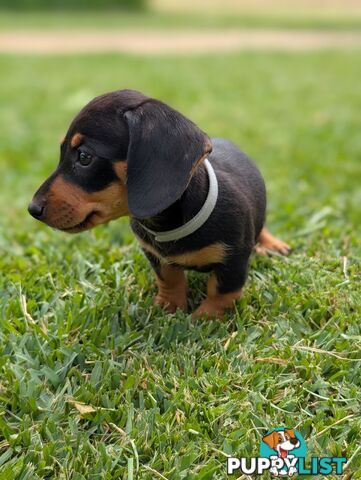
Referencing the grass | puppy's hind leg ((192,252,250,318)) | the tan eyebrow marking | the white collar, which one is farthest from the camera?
the grass

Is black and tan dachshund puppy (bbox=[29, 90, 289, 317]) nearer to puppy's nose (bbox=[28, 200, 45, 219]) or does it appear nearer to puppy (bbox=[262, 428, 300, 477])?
puppy's nose (bbox=[28, 200, 45, 219])

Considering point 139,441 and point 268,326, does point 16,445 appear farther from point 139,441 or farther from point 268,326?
point 268,326

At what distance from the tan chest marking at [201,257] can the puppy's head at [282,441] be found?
0.79 meters

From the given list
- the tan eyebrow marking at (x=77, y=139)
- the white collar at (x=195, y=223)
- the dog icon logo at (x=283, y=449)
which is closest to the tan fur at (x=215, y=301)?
the white collar at (x=195, y=223)

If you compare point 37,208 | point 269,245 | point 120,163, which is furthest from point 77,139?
point 269,245

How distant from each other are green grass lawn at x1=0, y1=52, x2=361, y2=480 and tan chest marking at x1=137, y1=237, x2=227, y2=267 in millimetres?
287

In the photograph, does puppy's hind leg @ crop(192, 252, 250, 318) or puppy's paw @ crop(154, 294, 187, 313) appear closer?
puppy's hind leg @ crop(192, 252, 250, 318)

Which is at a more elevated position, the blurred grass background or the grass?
the blurred grass background

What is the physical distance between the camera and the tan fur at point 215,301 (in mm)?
2762

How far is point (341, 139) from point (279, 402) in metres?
4.20

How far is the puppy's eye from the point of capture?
236cm

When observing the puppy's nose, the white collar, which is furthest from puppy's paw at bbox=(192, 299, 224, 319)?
the puppy's nose

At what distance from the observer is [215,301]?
279 centimetres

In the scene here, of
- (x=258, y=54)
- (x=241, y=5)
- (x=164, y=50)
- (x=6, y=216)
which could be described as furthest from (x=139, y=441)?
(x=241, y=5)
